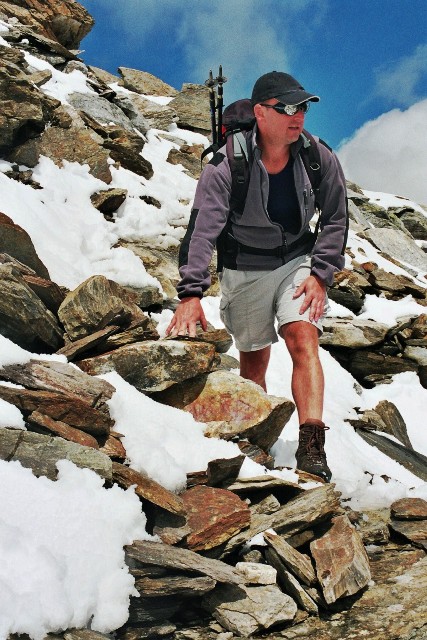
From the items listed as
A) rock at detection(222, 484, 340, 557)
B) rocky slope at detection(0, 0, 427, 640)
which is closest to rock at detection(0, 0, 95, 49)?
rocky slope at detection(0, 0, 427, 640)

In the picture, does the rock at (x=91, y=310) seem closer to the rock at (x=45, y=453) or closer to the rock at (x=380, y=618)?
the rock at (x=45, y=453)

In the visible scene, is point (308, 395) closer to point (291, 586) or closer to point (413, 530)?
point (413, 530)

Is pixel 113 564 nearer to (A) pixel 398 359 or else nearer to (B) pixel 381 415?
(B) pixel 381 415

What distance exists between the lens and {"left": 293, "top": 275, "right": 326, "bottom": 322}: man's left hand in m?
5.47

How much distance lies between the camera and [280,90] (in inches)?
204

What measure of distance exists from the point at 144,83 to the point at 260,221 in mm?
36463

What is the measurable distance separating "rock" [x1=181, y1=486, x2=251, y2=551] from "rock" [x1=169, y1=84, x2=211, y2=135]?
27905 millimetres

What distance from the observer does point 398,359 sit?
13.9 meters

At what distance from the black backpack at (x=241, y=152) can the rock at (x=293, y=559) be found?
3.04 meters

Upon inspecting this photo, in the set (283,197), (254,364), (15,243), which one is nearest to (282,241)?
(283,197)

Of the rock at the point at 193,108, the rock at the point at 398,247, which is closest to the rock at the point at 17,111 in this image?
the rock at the point at 193,108

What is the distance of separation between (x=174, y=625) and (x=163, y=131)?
88.3 ft

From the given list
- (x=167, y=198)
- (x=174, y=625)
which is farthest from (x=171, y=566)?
(x=167, y=198)

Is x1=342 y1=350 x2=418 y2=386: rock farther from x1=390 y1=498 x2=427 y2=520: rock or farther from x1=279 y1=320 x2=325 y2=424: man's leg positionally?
x1=390 y1=498 x2=427 y2=520: rock
